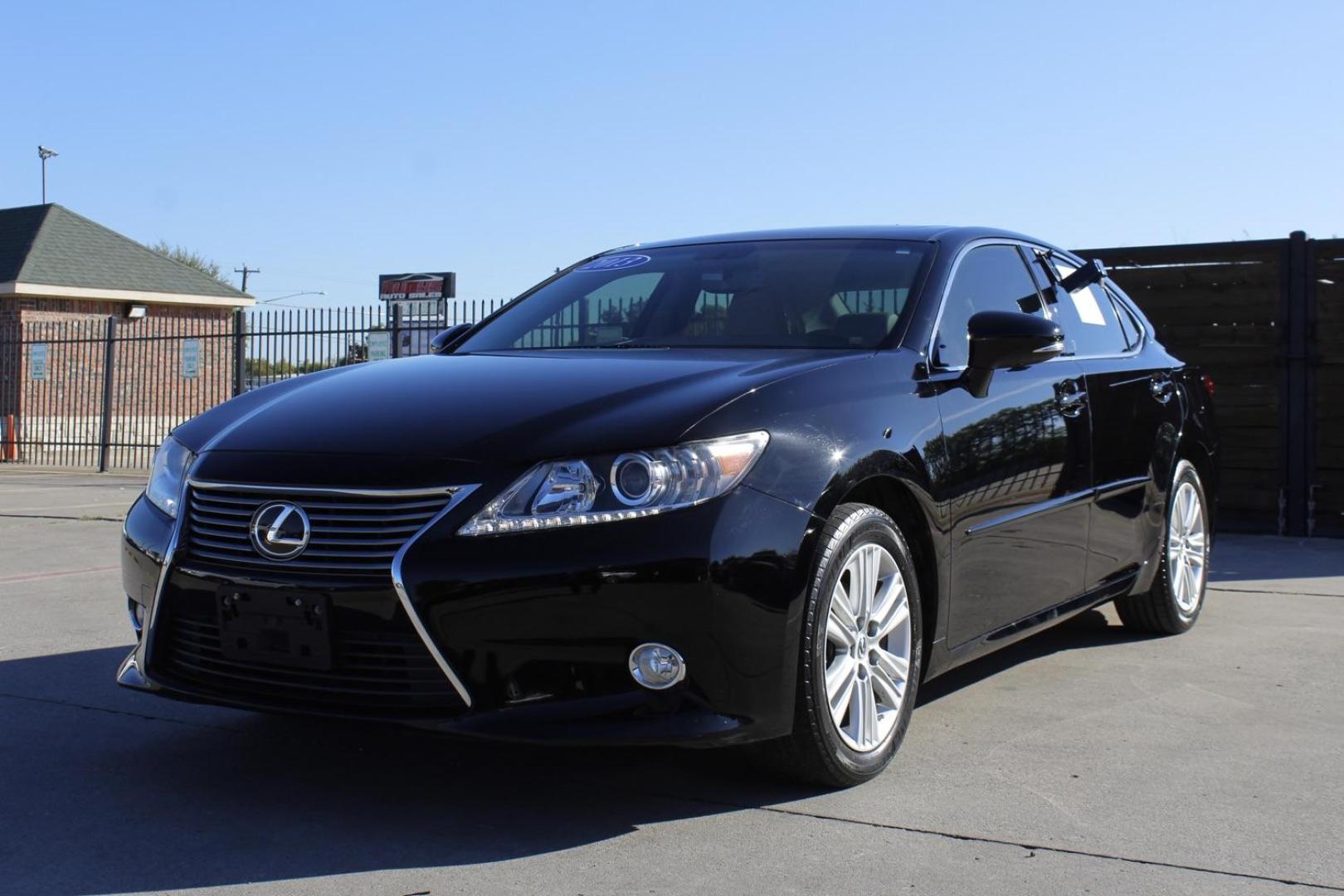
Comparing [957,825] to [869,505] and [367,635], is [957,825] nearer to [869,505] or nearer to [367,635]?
[869,505]

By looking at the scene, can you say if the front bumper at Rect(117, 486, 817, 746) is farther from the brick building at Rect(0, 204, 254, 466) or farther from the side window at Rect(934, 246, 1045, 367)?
the brick building at Rect(0, 204, 254, 466)

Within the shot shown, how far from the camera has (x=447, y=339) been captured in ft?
17.8

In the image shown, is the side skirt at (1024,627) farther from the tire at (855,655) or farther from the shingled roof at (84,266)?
the shingled roof at (84,266)

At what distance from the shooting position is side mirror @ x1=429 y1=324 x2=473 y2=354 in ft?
17.4

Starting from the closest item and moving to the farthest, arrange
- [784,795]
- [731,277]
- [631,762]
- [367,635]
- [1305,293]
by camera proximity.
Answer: [367,635], [784,795], [631,762], [731,277], [1305,293]

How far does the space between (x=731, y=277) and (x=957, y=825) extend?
2.13 metres

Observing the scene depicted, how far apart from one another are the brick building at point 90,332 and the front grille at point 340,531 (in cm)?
2017

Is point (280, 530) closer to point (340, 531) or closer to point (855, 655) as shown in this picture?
point (340, 531)

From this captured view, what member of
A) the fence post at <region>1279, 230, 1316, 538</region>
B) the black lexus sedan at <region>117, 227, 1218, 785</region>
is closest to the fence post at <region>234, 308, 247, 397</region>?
the fence post at <region>1279, 230, 1316, 538</region>

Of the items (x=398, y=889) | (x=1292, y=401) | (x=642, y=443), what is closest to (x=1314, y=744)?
(x=642, y=443)

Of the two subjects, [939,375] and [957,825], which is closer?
[957,825]

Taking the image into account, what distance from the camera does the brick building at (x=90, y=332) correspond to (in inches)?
986

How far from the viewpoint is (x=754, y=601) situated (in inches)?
135

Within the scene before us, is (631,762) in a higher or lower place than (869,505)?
lower
